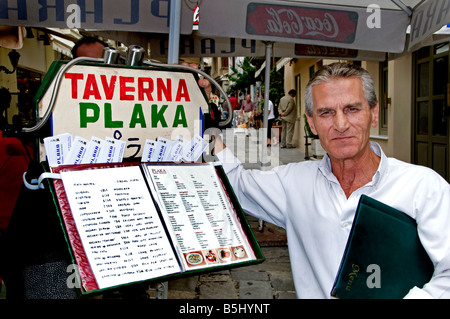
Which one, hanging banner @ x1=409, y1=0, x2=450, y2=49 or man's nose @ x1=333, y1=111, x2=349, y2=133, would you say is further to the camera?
hanging banner @ x1=409, y1=0, x2=450, y2=49

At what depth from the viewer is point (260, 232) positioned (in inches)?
199

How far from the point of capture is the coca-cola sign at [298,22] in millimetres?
3480

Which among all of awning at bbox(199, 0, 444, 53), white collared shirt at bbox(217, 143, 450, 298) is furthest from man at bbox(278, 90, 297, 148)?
white collared shirt at bbox(217, 143, 450, 298)

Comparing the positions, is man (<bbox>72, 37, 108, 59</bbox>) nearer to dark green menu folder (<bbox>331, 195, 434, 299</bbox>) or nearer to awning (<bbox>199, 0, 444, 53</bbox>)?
awning (<bbox>199, 0, 444, 53</bbox>)

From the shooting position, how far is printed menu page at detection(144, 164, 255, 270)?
133cm

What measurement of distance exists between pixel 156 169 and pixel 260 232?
12.4 feet

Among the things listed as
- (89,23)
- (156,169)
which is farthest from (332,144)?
(89,23)

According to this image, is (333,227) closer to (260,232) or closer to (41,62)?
(260,232)

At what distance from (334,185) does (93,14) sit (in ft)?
7.98

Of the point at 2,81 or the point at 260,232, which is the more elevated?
the point at 2,81

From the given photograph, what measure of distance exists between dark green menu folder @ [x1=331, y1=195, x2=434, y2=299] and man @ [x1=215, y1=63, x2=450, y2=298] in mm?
67

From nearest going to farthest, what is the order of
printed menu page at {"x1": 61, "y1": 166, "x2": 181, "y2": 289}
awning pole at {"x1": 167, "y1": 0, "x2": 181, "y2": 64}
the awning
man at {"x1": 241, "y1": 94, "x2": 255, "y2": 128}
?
printed menu page at {"x1": 61, "y1": 166, "x2": 181, "y2": 289}
awning pole at {"x1": 167, "y1": 0, "x2": 181, "y2": 64}
the awning
man at {"x1": 241, "y1": 94, "x2": 255, "y2": 128}

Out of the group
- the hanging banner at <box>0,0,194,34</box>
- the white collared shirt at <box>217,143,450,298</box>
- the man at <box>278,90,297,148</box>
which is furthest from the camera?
the man at <box>278,90,297,148</box>
